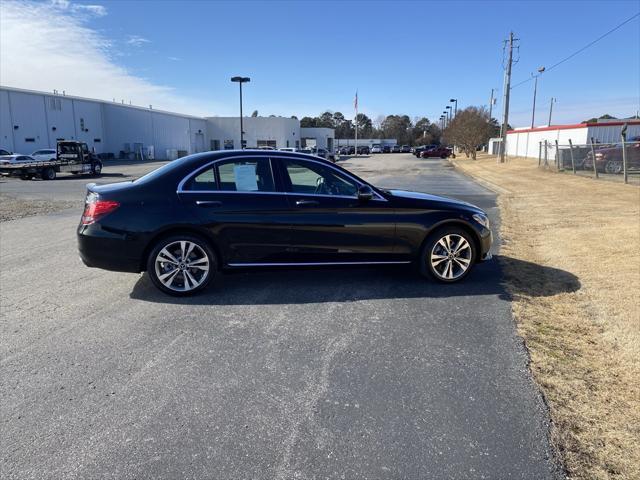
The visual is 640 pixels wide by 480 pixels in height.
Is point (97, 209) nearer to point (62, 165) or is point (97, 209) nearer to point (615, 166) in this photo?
point (615, 166)

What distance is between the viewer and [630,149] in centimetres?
2145

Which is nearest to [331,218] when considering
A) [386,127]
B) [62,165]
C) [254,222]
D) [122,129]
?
[254,222]

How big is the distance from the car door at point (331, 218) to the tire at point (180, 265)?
1.01 metres

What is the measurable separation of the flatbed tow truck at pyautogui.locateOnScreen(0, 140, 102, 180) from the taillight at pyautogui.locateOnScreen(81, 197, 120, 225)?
82.2 ft

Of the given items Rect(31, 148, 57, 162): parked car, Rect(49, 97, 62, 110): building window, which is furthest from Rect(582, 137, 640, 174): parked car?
Rect(49, 97, 62, 110): building window

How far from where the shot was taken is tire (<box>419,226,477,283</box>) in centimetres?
588

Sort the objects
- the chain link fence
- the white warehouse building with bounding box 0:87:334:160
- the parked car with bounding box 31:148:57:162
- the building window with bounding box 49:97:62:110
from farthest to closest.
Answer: the building window with bounding box 49:97:62:110 < the white warehouse building with bounding box 0:87:334:160 < the parked car with bounding box 31:148:57:162 < the chain link fence

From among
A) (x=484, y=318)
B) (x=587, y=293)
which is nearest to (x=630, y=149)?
(x=587, y=293)

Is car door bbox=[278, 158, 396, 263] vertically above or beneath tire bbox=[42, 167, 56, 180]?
above

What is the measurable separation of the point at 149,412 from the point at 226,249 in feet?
8.20

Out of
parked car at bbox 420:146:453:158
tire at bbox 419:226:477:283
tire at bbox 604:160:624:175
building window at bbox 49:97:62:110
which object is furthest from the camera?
parked car at bbox 420:146:453:158

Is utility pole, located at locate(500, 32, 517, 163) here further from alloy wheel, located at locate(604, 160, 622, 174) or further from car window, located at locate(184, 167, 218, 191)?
car window, located at locate(184, 167, 218, 191)

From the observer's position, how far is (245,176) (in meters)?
5.54

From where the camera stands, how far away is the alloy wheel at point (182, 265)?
5324mm
